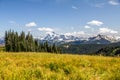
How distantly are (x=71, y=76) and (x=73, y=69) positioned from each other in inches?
54.9

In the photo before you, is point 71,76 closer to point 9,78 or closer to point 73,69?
point 73,69

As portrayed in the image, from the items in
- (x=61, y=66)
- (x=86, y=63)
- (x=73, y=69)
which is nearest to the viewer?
(x=73, y=69)

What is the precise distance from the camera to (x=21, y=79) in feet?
26.9

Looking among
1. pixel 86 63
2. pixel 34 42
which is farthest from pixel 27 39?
pixel 86 63

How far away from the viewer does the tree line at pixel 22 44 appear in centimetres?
13575

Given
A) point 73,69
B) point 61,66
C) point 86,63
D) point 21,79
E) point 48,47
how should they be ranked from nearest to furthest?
point 21,79 < point 73,69 < point 61,66 < point 86,63 < point 48,47

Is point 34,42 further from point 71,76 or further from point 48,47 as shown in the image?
point 71,76

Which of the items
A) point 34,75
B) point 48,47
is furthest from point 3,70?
point 48,47

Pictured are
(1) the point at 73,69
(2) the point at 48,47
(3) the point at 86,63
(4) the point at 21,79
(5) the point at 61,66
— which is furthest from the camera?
(2) the point at 48,47

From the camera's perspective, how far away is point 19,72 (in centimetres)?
915

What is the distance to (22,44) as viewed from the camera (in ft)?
449

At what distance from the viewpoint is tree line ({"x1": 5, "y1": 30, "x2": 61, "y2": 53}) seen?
445 ft

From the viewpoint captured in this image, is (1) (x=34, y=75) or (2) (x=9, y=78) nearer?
(2) (x=9, y=78)

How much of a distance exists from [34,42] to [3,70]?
141566 millimetres
